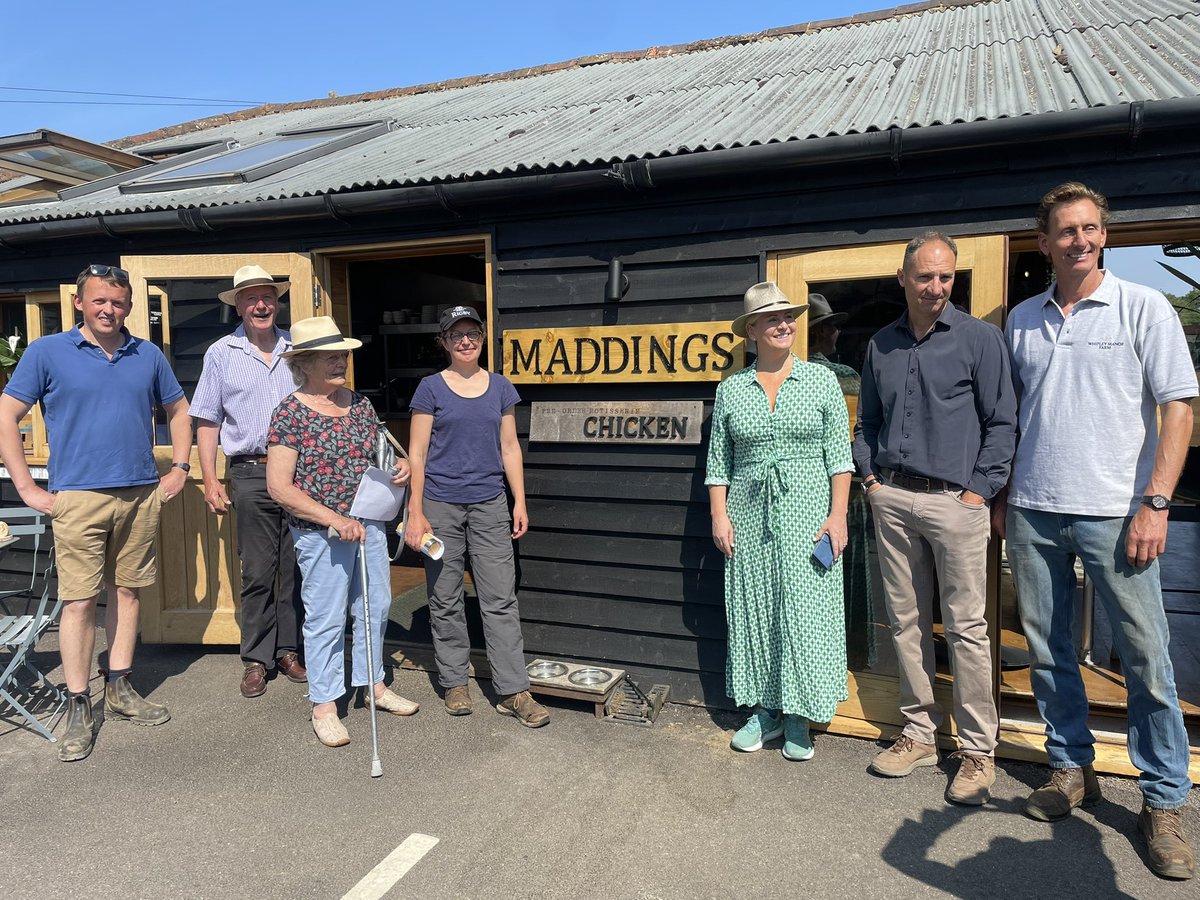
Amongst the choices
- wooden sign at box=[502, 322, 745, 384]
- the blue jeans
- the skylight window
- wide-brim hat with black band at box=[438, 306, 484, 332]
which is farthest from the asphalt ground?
the skylight window

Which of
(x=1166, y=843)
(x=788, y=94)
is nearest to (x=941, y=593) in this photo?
(x=1166, y=843)

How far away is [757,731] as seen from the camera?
3.62 meters

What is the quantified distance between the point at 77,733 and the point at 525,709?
198cm

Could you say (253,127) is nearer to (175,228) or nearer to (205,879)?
(175,228)

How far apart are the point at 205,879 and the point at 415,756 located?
1.01m

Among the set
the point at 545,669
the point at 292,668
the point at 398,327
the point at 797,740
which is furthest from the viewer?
the point at 398,327

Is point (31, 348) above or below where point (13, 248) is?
below

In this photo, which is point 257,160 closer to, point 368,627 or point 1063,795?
point 368,627

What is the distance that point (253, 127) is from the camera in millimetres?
8805

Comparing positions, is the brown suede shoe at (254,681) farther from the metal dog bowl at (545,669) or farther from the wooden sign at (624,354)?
the wooden sign at (624,354)

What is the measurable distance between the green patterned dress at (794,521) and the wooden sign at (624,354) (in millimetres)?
505

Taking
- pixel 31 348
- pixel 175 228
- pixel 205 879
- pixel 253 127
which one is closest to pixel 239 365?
pixel 31 348

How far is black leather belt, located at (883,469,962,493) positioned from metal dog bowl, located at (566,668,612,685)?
68.4 inches

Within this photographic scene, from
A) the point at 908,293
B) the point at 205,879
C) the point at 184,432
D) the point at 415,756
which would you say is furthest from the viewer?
the point at 184,432
